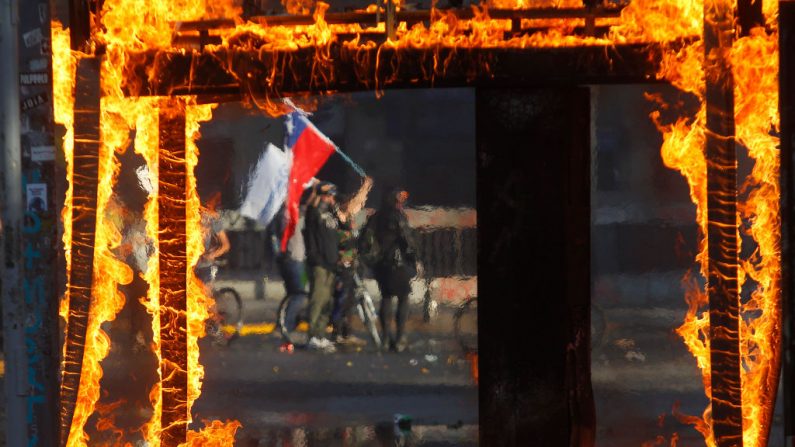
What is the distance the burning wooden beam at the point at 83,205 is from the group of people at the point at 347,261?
22.0 ft

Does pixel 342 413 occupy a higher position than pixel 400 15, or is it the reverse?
pixel 400 15

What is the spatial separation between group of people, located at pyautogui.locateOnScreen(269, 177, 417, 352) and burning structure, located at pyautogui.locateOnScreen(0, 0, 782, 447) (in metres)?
6.15

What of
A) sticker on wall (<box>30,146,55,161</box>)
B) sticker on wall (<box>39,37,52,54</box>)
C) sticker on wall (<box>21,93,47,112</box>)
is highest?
sticker on wall (<box>39,37,52,54</box>)

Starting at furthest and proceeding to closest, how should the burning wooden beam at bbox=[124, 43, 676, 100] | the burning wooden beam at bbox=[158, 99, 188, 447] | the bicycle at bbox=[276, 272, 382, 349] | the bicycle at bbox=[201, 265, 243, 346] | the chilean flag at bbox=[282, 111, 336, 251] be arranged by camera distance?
the chilean flag at bbox=[282, 111, 336, 251] < the bicycle at bbox=[201, 265, 243, 346] < the bicycle at bbox=[276, 272, 382, 349] < the burning wooden beam at bbox=[158, 99, 188, 447] < the burning wooden beam at bbox=[124, 43, 676, 100]

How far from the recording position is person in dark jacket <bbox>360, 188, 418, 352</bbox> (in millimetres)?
11531

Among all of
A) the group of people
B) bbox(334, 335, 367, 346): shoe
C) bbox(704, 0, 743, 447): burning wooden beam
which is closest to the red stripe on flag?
the group of people

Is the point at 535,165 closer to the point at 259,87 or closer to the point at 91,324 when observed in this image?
the point at 259,87

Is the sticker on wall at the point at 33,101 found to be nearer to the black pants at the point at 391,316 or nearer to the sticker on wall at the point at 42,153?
the sticker on wall at the point at 42,153

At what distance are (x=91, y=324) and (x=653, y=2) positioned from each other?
3.36m

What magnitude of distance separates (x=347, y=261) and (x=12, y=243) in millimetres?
7229

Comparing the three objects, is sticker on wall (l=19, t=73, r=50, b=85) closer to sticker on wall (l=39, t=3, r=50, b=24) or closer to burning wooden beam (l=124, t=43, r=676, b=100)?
sticker on wall (l=39, t=3, r=50, b=24)

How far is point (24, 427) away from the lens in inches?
181

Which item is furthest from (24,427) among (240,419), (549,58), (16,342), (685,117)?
(685,117)

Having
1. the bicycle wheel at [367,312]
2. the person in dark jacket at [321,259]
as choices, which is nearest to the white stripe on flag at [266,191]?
the person in dark jacket at [321,259]
